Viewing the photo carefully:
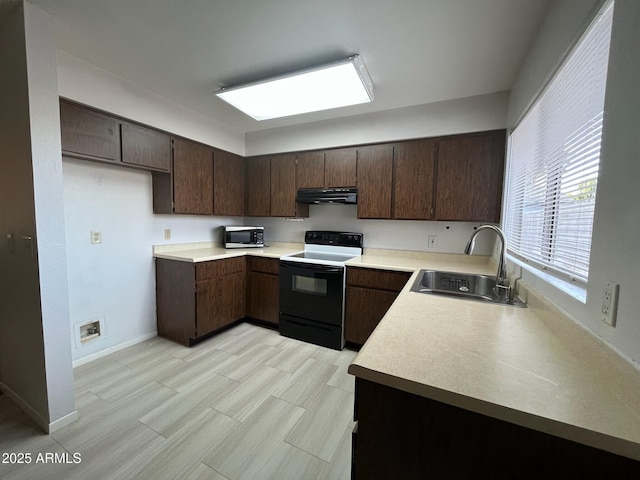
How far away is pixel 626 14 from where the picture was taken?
0.75 meters

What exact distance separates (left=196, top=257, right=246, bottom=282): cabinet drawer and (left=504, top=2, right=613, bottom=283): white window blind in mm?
2594

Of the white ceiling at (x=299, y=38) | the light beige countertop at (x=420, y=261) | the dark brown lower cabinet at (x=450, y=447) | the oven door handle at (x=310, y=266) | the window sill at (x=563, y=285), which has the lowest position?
the dark brown lower cabinet at (x=450, y=447)

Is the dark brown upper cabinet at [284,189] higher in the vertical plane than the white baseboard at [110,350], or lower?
higher

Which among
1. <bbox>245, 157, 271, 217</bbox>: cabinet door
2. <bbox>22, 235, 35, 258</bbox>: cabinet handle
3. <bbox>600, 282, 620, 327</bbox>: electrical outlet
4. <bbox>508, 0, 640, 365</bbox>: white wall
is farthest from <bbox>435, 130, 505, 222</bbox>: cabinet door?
<bbox>22, 235, 35, 258</bbox>: cabinet handle

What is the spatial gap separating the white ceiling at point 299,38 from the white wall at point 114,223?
21 cm

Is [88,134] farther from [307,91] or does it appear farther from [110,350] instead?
[110,350]

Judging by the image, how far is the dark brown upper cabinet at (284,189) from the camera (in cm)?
314

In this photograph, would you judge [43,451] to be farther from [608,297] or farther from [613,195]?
[613,195]

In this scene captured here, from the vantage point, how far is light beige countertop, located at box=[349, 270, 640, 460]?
1.83ft

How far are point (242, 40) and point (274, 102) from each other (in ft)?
1.90

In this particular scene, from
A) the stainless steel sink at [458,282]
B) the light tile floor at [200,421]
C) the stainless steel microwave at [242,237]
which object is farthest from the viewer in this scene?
the stainless steel microwave at [242,237]

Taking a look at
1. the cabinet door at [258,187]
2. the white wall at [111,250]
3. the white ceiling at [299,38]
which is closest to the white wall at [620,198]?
the white ceiling at [299,38]

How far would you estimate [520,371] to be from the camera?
2.44 feet

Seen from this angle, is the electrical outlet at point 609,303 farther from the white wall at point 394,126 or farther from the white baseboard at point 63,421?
the white baseboard at point 63,421
